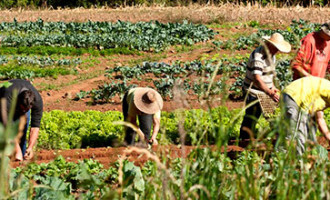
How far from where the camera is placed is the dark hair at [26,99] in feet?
19.3

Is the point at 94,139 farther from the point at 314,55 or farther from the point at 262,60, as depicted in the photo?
the point at 314,55

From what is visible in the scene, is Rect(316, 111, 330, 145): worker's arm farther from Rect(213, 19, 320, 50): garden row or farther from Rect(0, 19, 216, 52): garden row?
Rect(0, 19, 216, 52): garden row

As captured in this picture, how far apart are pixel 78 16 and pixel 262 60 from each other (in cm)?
2139

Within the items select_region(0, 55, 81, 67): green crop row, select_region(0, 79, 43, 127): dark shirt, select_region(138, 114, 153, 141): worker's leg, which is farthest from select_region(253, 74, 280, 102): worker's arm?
select_region(0, 55, 81, 67): green crop row

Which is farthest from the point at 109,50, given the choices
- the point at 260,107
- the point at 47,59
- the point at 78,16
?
the point at 260,107

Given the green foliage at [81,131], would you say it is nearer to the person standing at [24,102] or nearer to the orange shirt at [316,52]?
the person standing at [24,102]

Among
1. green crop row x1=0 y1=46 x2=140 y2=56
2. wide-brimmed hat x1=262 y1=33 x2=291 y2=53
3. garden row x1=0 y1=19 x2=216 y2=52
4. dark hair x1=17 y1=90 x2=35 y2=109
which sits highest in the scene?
wide-brimmed hat x1=262 y1=33 x2=291 y2=53

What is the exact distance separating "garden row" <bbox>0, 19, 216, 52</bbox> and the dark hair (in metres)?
13.6

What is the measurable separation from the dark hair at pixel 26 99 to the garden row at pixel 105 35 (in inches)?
Answer: 536

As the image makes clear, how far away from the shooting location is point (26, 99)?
588 cm

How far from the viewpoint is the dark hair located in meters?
5.88

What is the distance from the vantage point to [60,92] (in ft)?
46.3

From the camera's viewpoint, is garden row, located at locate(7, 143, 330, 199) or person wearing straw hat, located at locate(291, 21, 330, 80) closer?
garden row, located at locate(7, 143, 330, 199)

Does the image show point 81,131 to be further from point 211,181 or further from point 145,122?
point 211,181
